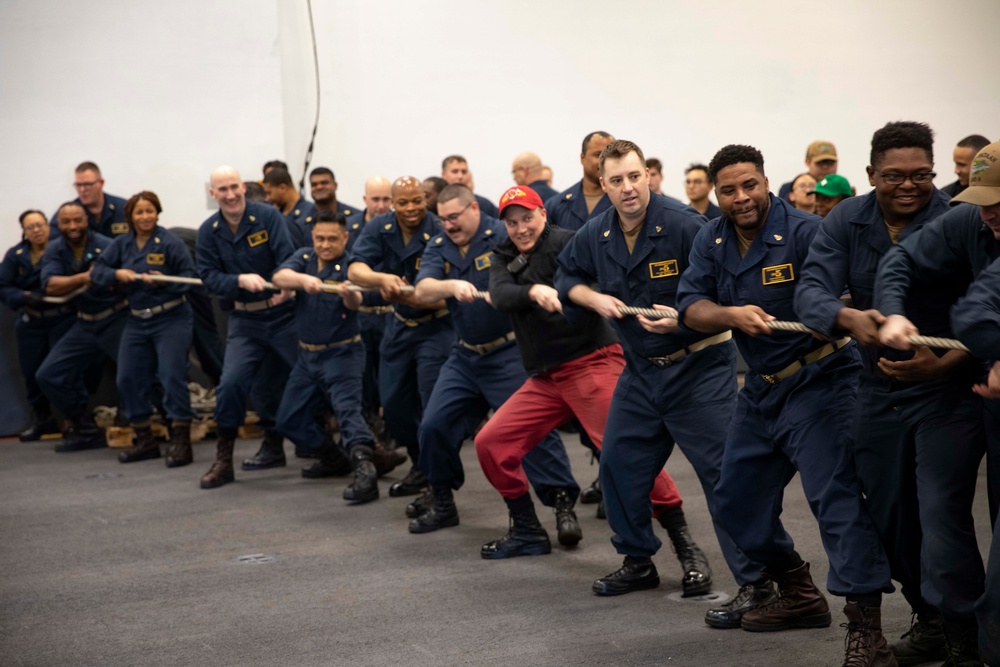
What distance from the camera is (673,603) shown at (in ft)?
13.1

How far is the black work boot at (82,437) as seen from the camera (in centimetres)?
788

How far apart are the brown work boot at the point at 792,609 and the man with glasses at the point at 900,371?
1.14ft

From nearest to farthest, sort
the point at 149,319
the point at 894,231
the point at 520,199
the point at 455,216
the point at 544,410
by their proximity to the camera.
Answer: the point at 894,231 → the point at 520,199 → the point at 544,410 → the point at 455,216 → the point at 149,319

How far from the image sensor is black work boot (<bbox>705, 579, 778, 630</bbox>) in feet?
12.1

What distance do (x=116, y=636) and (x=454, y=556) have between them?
1.43m

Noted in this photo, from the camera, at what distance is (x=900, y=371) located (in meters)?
3.01

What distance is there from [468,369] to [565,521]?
786 millimetres

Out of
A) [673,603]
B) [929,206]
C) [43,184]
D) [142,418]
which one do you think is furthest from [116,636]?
[43,184]

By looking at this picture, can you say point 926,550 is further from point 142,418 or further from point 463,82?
point 463,82

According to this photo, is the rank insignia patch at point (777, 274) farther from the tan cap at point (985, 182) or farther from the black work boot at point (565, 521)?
the black work boot at point (565, 521)

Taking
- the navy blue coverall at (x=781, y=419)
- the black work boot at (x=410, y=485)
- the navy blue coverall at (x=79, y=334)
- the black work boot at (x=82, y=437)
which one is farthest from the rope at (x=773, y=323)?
the black work boot at (x=82, y=437)

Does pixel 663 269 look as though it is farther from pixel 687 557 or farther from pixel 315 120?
pixel 315 120

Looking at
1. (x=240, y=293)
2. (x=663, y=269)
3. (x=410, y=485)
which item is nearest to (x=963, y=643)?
(x=663, y=269)

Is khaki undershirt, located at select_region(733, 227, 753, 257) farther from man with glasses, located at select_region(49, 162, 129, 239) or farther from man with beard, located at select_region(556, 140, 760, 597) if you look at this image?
man with glasses, located at select_region(49, 162, 129, 239)
